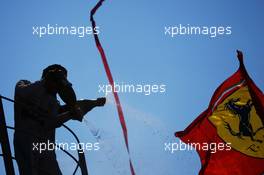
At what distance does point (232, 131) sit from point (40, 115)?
1075 cm

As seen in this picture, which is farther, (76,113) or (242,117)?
(242,117)

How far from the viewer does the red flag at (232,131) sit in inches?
629

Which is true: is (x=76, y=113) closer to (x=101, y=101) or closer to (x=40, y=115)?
(x=40, y=115)

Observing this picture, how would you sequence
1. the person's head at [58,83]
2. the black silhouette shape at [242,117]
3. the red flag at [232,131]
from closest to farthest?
the person's head at [58,83]
the red flag at [232,131]
the black silhouette shape at [242,117]

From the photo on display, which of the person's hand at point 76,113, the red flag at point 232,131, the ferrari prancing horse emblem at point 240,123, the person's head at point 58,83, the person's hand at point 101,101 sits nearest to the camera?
the person's head at point 58,83

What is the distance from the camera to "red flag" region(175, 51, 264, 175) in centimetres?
1598

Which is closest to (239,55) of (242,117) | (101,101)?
(242,117)

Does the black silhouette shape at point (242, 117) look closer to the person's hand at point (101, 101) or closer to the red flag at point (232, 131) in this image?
the red flag at point (232, 131)

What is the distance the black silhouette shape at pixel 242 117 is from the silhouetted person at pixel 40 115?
9764mm

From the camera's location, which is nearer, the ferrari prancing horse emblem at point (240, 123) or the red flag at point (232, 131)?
the red flag at point (232, 131)

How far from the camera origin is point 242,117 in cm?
1688

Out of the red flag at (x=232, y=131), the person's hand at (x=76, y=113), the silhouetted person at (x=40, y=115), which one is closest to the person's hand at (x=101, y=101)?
the silhouetted person at (x=40, y=115)

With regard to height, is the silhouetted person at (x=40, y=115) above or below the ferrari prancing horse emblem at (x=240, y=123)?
above

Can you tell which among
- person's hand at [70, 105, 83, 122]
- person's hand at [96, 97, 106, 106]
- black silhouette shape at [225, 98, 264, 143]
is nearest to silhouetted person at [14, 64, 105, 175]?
person's hand at [70, 105, 83, 122]
